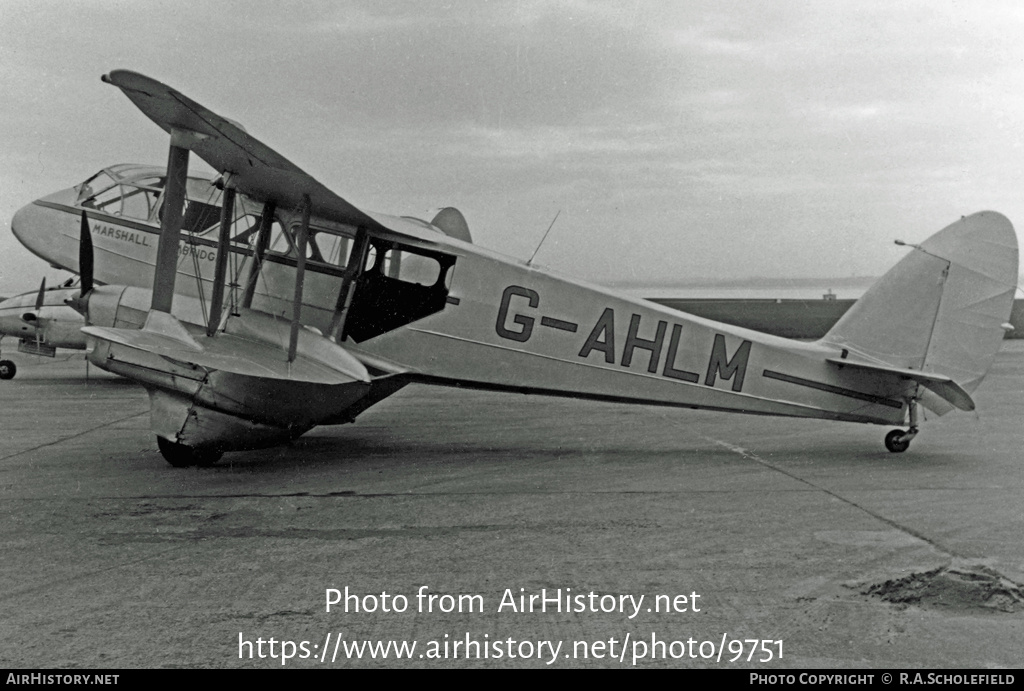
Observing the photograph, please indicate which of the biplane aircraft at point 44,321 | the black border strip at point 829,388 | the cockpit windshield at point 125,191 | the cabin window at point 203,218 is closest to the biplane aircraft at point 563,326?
the black border strip at point 829,388

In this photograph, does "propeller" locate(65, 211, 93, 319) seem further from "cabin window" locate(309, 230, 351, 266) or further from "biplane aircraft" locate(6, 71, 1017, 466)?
"cabin window" locate(309, 230, 351, 266)

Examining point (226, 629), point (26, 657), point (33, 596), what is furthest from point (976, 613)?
point (33, 596)

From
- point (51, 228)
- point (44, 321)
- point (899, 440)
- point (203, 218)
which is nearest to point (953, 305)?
point (899, 440)

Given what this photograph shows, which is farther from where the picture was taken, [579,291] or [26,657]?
[579,291]

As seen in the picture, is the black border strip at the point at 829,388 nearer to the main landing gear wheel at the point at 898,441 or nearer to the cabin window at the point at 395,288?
the main landing gear wheel at the point at 898,441

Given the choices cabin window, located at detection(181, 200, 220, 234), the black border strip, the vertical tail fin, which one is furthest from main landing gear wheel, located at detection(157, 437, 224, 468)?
the vertical tail fin

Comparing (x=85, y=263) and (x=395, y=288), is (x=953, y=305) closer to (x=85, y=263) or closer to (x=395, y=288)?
(x=395, y=288)

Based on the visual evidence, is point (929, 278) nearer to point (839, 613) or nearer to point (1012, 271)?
point (1012, 271)
